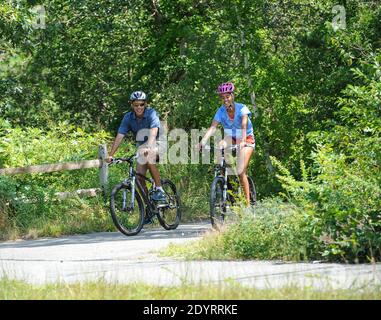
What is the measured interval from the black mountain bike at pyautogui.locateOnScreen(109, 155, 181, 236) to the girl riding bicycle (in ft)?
3.85

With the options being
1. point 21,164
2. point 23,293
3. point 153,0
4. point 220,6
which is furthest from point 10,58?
point 23,293

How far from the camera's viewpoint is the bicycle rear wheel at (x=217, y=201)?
13.6 metres

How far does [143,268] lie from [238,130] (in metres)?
4.50

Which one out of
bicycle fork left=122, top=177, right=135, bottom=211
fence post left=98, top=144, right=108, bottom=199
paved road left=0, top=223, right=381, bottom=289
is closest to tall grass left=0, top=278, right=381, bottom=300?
paved road left=0, top=223, right=381, bottom=289

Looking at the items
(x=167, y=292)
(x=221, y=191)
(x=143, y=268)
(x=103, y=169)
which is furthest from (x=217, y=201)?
(x=167, y=292)

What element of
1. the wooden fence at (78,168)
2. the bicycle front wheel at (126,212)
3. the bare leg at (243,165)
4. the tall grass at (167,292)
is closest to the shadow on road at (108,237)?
the bicycle front wheel at (126,212)

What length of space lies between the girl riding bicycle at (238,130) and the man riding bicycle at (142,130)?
73 cm

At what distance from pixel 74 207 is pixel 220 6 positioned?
686 centimetres

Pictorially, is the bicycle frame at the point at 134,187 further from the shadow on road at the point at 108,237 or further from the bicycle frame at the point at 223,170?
the bicycle frame at the point at 223,170

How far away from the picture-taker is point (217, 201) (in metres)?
14.0

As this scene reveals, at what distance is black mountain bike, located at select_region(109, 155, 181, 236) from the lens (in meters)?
14.4

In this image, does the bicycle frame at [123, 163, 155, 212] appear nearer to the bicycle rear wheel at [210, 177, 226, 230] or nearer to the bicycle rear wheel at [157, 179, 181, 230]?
the bicycle rear wheel at [157, 179, 181, 230]

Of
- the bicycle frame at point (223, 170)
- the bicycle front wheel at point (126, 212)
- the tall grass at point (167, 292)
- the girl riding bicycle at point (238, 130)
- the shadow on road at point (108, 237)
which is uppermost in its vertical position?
the girl riding bicycle at point (238, 130)
